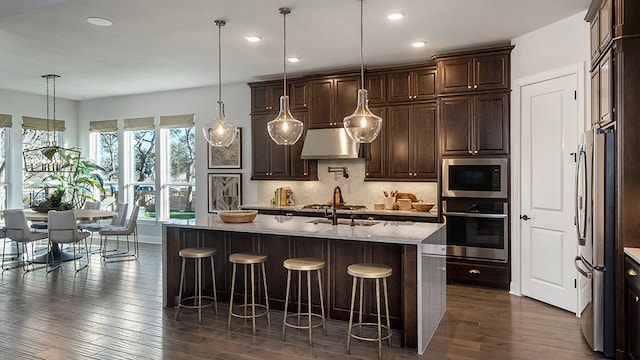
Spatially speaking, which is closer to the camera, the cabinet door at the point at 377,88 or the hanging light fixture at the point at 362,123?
the hanging light fixture at the point at 362,123

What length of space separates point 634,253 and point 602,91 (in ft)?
4.33

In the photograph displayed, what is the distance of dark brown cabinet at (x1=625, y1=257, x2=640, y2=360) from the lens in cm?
268

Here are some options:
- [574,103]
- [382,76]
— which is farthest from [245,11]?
[574,103]

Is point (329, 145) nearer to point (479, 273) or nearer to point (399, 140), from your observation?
point (399, 140)

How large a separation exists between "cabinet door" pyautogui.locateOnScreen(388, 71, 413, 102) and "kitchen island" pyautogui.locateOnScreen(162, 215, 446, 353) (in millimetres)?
2242

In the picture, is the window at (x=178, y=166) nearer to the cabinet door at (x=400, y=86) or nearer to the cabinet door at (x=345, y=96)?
the cabinet door at (x=345, y=96)

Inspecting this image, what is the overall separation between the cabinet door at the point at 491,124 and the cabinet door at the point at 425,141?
61cm

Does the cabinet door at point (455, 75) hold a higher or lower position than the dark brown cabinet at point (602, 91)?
higher

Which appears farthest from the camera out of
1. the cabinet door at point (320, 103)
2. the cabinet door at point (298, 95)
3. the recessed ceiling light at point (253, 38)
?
the cabinet door at point (298, 95)

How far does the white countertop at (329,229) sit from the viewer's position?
10.7 ft

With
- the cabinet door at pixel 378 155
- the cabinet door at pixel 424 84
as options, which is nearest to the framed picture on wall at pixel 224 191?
the cabinet door at pixel 378 155

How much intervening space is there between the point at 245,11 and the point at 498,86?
9.63 feet

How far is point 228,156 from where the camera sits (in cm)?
736

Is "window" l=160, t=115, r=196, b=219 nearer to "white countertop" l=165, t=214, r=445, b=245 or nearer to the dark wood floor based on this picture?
the dark wood floor
